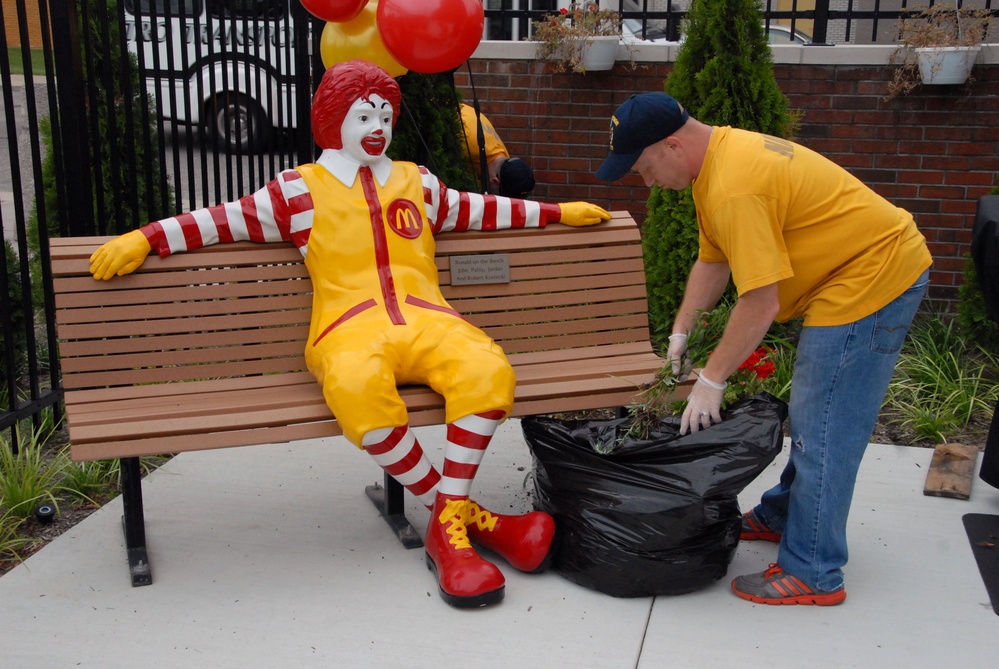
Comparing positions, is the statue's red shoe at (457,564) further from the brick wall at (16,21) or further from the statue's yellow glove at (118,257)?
the brick wall at (16,21)

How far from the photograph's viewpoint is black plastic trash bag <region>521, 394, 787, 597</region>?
3070 mm

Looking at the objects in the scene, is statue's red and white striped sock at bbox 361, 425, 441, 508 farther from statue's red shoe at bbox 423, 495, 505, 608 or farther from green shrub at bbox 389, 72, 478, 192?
green shrub at bbox 389, 72, 478, 192

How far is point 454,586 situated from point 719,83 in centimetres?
323

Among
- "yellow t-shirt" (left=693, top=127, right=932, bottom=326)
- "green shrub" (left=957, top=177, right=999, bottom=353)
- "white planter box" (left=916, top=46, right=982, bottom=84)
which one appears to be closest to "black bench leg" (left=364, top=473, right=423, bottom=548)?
"yellow t-shirt" (left=693, top=127, right=932, bottom=326)

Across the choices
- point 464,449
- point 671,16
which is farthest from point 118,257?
point 671,16

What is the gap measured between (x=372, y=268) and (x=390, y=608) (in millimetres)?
1141

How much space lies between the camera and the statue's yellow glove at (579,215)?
13.7ft

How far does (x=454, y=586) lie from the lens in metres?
3.14

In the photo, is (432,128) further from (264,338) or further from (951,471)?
(951,471)

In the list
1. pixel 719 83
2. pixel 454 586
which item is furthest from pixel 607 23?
pixel 454 586

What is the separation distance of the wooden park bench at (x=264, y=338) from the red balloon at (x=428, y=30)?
77 centimetres

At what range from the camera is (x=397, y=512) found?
12.5 feet

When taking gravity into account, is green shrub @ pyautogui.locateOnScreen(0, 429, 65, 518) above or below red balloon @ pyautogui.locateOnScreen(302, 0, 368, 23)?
below

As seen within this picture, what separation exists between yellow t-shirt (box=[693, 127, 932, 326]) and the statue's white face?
120 centimetres
